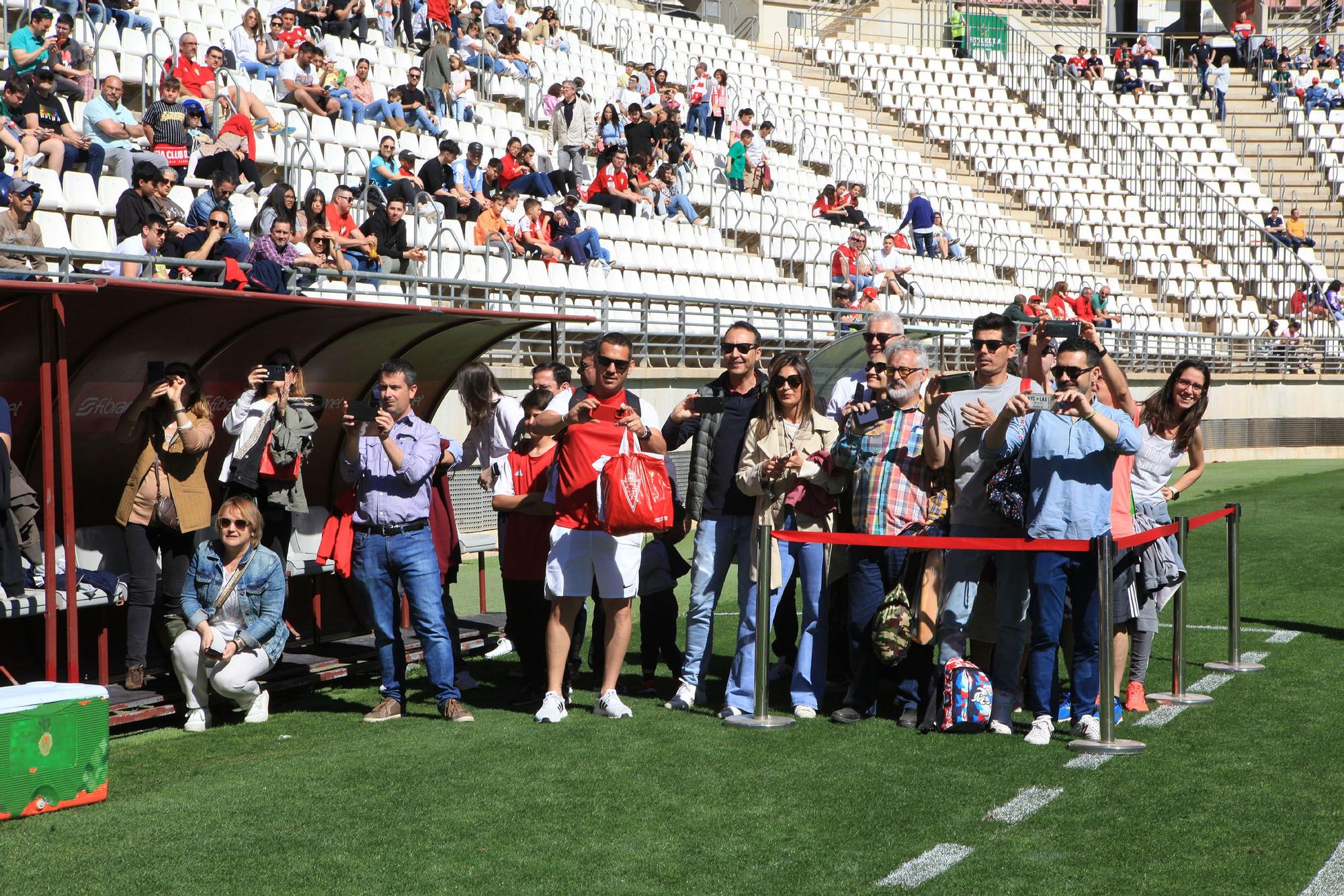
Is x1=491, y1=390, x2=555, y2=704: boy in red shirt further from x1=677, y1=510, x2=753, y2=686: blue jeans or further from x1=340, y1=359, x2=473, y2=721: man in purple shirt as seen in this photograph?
x1=677, y1=510, x2=753, y2=686: blue jeans

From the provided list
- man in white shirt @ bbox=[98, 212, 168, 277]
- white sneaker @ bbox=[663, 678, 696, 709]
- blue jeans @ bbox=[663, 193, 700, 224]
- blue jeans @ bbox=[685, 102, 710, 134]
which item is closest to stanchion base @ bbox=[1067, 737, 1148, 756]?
white sneaker @ bbox=[663, 678, 696, 709]

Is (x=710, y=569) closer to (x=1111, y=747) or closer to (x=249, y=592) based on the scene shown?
(x=1111, y=747)

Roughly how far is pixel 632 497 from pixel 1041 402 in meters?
2.05

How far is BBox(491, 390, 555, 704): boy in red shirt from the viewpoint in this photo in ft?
26.3

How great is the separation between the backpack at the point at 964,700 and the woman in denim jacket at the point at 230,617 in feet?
11.3

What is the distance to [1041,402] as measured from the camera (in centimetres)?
636

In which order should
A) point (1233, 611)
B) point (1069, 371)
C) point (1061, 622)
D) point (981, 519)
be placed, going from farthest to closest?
1. point (1233, 611)
2. point (981, 519)
3. point (1061, 622)
4. point (1069, 371)

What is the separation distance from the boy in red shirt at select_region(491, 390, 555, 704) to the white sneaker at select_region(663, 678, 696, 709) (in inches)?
32.2

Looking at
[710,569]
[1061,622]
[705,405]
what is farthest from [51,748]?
[1061,622]

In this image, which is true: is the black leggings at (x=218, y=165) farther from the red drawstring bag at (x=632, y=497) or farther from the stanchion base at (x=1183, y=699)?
the stanchion base at (x=1183, y=699)

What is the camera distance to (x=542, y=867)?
521 cm

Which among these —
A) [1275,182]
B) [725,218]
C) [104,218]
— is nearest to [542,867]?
[104,218]

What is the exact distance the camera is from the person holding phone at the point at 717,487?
762 centimetres

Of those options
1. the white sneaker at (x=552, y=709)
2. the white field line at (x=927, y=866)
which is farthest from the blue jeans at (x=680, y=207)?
the white field line at (x=927, y=866)
